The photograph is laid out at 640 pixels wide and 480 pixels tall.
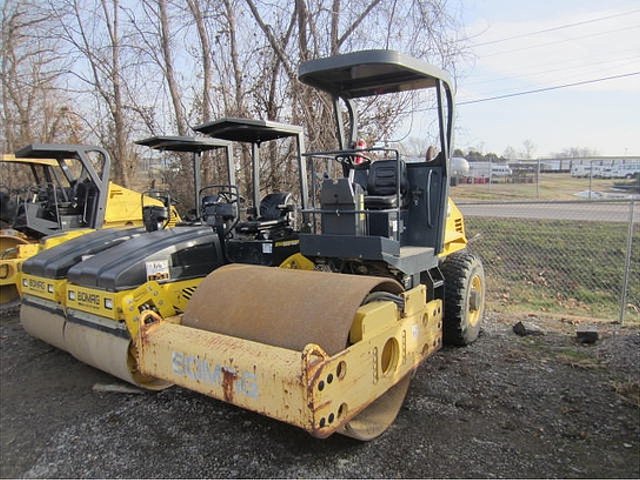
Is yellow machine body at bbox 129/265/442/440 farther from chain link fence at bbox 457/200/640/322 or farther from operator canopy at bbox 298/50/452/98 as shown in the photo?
chain link fence at bbox 457/200/640/322

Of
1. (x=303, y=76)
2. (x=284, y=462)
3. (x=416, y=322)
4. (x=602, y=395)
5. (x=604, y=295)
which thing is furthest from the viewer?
(x=604, y=295)

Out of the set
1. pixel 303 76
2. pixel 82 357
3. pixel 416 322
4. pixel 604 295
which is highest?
pixel 303 76

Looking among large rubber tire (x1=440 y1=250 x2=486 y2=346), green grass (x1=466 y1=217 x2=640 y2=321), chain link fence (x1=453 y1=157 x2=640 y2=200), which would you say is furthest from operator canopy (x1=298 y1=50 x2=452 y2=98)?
chain link fence (x1=453 y1=157 x2=640 y2=200)

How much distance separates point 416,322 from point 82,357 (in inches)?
115

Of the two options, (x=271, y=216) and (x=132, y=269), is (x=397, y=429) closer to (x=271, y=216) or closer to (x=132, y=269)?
(x=132, y=269)

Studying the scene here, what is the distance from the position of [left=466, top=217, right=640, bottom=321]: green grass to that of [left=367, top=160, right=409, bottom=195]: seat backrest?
352 cm

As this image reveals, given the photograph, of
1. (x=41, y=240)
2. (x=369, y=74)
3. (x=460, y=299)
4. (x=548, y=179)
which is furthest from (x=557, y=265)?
(x=548, y=179)

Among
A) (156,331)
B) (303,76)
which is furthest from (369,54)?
(156,331)

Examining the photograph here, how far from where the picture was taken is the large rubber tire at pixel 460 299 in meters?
4.97

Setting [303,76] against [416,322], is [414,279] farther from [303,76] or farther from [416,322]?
[303,76]

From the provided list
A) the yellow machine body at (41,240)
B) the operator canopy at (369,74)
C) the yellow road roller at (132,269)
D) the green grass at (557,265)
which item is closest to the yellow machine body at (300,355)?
the yellow road roller at (132,269)

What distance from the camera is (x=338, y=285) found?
10.5ft

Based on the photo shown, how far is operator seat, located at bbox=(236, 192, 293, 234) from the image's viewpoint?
201 inches

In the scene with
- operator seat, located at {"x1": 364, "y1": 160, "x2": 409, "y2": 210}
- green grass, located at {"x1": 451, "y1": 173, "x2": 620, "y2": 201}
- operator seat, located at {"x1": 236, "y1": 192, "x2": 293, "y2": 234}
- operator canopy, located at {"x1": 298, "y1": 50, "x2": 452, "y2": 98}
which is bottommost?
green grass, located at {"x1": 451, "y1": 173, "x2": 620, "y2": 201}
